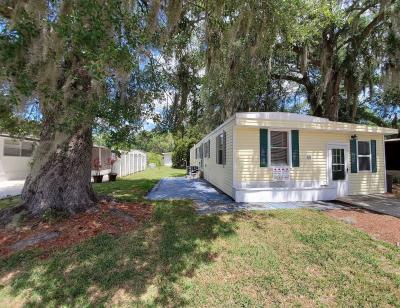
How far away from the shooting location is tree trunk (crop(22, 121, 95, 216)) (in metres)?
6.07

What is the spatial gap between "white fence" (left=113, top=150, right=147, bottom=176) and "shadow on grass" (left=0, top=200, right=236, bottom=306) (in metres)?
12.0

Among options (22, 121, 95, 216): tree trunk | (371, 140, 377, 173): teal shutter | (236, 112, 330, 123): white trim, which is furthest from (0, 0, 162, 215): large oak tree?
(371, 140, 377, 173): teal shutter

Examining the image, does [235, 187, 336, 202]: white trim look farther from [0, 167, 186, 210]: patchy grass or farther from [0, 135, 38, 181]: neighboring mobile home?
[0, 135, 38, 181]: neighboring mobile home

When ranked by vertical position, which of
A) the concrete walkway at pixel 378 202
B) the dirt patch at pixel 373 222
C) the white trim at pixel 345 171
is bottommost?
the dirt patch at pixel 373 222

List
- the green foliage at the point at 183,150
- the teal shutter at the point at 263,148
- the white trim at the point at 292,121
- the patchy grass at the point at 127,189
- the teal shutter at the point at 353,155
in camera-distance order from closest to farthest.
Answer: the white trim at the point at 292,121 < the teal shutter at the point at 263,148 < the patchy grass at the point at 127,189 < the teal shutter at the point at 353,155 < the green foliage at the point at 183,150

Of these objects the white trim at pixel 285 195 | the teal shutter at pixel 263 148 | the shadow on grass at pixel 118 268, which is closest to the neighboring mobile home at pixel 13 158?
the white trim at pixel 285 195

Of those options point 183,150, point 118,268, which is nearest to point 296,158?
point 118,268

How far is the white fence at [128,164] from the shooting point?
773 inches

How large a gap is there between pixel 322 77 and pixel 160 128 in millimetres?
8292

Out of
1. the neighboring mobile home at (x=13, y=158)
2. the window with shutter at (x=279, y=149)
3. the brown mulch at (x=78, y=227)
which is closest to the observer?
the brown mulch at (x=78, y=227)

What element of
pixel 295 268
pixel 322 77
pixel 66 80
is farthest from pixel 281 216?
pixel 322 77

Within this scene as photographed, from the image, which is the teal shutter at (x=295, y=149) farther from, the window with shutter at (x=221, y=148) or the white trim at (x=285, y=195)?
the window with shutter at (x=221, y=148)

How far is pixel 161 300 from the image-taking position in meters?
3.47

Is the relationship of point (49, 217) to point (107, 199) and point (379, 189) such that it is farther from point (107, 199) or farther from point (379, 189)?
point (379, 189)
